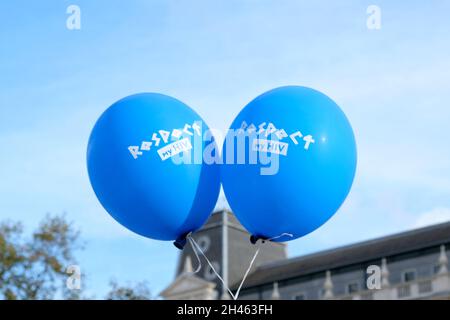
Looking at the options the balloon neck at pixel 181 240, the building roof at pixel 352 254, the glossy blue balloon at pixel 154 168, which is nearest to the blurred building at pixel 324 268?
the building roof at pixel 352 254

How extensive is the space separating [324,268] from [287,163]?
135 feet

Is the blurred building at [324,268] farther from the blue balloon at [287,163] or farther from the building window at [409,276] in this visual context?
the blue balloon at [287,163]

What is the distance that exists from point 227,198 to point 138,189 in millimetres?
859

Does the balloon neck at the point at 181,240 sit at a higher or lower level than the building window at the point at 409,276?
lower

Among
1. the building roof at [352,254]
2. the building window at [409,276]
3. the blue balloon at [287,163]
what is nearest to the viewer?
the blue balloon at [287,163]

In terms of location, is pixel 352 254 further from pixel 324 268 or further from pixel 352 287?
pixel 352 287

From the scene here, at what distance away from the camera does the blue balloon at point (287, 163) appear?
844cm

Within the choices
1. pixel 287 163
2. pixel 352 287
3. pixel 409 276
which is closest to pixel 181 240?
pixel 287 163

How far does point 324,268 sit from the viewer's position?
1927 inches

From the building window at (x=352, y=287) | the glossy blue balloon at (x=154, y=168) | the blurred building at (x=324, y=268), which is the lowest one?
the glossy blue balloon at (x=154, y=168)

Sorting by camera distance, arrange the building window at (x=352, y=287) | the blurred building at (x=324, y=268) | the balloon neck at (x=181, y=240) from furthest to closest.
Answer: the building window at (x=352, y=287) < the blurred building at (x=324, y=268) < the balloon neck at (x=181, y=240)
